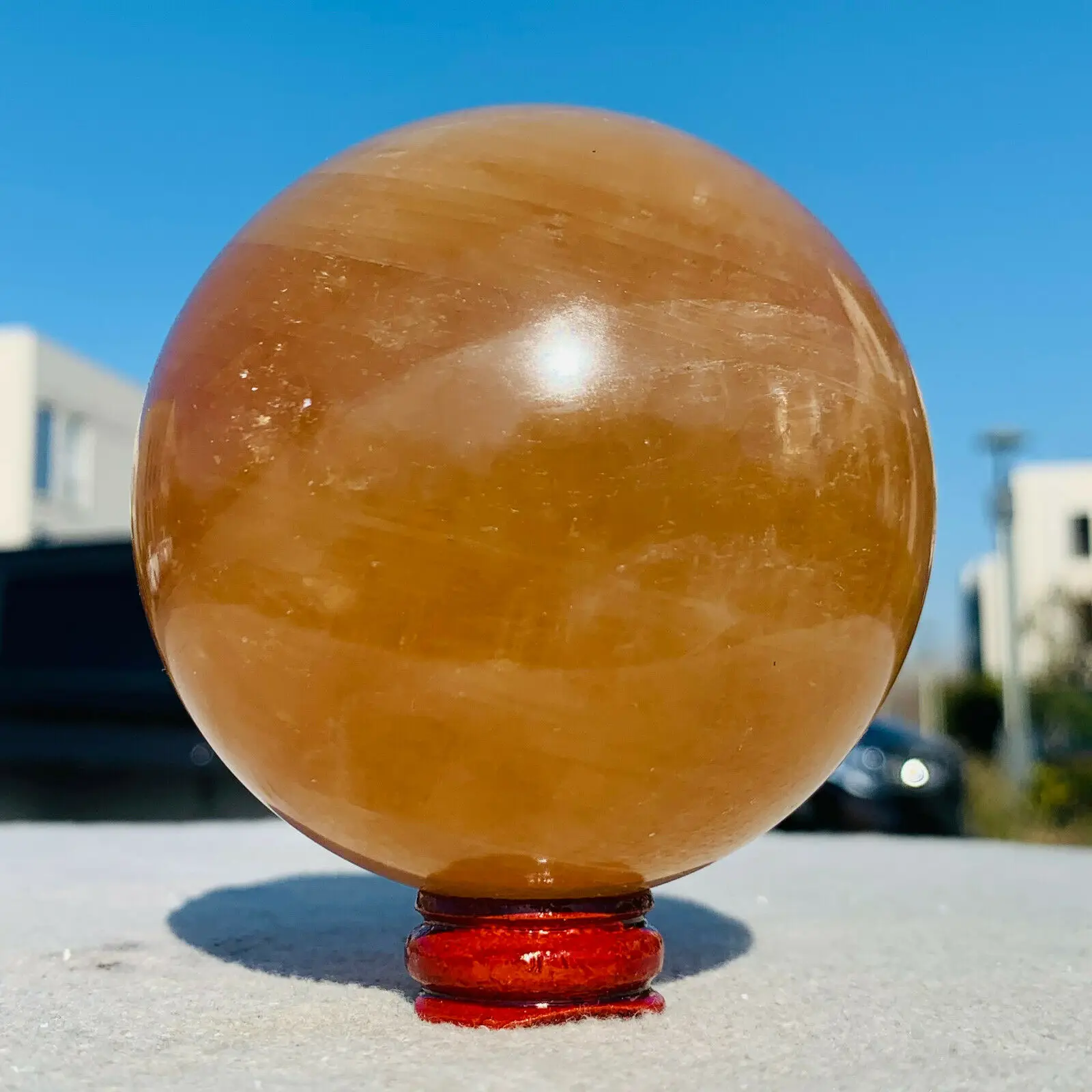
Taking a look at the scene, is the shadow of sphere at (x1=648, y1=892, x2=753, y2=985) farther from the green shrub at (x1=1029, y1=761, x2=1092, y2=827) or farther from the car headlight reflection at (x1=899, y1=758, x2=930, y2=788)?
the green shrub at (x1=1029, y1=761, x2=1092, y2=827)

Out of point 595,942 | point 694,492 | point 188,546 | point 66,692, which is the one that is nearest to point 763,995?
point 595,942

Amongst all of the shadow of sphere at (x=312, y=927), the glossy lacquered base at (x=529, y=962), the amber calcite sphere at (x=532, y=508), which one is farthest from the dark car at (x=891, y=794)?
the amber calcite sphere at (x=532, y=508)

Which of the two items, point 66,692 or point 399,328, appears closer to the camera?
point 399,328

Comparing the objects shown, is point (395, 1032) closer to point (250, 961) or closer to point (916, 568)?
point (250, 961)

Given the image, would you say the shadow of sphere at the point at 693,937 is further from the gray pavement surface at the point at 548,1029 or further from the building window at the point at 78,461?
the building window at the point at 78,461

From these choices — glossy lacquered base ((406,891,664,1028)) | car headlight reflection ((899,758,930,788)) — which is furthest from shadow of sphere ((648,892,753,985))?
car headlight reflection ((899,758,930,788))

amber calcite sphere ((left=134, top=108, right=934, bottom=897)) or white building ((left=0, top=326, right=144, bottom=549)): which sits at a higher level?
Answer: white building ((left=0, top=326, right=144, bottom=549))

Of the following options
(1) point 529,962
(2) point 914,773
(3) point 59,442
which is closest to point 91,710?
(2) point 914,773
